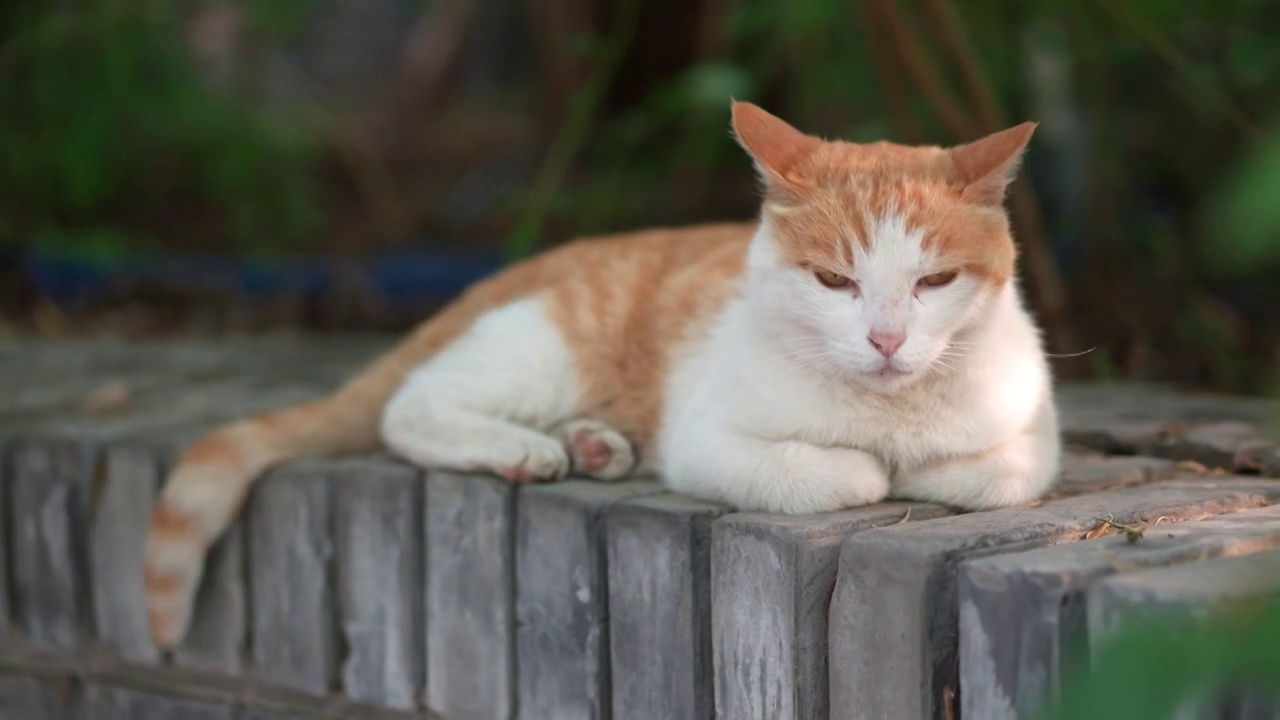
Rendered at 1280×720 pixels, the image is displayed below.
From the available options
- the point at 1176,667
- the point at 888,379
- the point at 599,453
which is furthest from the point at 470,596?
the point at 1176,667

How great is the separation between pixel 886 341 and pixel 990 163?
31 centimetres

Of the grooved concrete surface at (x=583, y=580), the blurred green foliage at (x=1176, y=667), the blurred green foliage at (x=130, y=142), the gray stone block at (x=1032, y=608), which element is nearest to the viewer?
the blurred green foliage at (x=1176, y=667)

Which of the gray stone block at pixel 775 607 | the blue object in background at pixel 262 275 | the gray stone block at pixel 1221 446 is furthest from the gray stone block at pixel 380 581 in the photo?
the blue object in background at pixel 262 275

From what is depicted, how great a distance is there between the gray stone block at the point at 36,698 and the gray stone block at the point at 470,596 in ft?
2.83

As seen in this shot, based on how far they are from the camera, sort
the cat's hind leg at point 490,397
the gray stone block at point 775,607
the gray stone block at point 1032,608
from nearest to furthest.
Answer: the gray stone block at point 1032,608, the gray stone block at point 775,607, the cat's hind leg at point 490,397

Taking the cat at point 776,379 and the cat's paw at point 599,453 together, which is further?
the cat's paw at point 599,453

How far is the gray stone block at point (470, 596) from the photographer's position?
199 centimetres

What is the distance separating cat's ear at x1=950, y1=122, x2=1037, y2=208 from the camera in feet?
5.69

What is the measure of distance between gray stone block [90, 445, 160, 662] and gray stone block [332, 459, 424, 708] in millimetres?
431

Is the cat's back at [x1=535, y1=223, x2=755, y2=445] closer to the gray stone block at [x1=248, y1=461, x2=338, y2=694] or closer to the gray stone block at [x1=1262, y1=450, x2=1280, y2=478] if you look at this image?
the gray stone block at [x1=248, y1=461, x2=338, y2=694]

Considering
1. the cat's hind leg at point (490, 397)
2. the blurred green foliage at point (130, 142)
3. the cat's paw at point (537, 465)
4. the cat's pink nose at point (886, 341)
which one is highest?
the blurred green foliage at point (130, 142)

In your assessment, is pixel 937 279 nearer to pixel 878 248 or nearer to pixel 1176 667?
pixel 878 248

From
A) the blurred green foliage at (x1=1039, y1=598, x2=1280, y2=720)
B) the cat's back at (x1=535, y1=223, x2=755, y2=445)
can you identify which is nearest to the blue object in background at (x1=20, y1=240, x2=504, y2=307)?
the cat's back at (x1=535, y1=223, x2=755, y2=445)

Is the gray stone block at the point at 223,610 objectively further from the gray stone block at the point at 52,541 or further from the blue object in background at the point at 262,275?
the blue object in background at the point at 262,275
